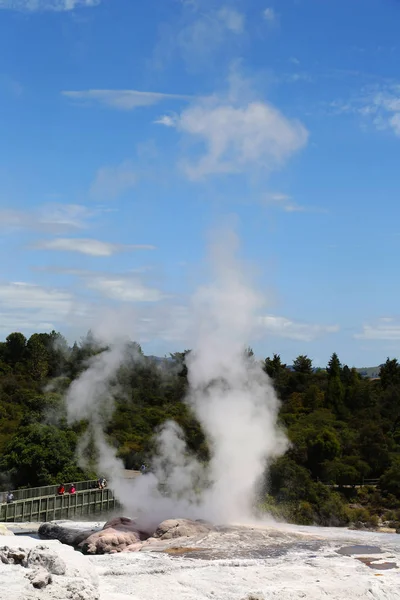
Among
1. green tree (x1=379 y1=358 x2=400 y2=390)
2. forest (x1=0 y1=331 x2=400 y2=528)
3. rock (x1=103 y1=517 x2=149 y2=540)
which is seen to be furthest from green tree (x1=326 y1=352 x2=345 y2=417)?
rock (x1=103 y1=517 x2=149 y2=540)

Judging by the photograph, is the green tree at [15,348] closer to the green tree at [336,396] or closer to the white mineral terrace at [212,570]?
the green tree at [336,396]

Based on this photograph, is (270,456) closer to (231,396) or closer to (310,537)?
(231,396)

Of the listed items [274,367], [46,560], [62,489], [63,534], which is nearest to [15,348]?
[274,367]

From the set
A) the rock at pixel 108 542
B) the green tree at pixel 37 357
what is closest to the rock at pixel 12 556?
the rock at pixel 108 542

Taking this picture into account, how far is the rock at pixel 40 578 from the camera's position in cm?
2327

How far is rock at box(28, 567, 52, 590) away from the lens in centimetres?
2327

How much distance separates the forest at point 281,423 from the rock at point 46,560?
1764cm

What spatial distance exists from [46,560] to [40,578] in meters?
1.41

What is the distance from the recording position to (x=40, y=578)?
23.5 metres

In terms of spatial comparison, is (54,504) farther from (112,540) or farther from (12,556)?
(12,556)

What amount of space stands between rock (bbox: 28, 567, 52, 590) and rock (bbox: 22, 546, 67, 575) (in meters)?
0.36

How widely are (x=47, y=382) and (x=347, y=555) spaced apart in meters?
52.0

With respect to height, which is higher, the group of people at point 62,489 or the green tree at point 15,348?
the green tree at point 15,348

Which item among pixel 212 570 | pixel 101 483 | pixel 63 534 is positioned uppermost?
pixel 101 483
